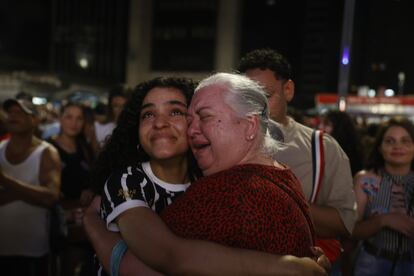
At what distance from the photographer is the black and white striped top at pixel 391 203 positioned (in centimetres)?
328

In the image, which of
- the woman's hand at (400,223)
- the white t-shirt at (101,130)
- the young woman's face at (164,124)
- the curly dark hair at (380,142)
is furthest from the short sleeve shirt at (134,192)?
the white t-shirt at (101,130)

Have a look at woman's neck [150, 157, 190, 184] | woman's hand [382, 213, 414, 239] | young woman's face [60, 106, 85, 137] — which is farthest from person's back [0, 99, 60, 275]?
woman's hand [382, 213, 414, 239]

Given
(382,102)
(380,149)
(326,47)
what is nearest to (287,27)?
(326,47)

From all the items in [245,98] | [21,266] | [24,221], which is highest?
[245,98]

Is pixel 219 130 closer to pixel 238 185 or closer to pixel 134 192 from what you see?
pixel 238 185

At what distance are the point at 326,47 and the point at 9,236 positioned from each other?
→ 105ft

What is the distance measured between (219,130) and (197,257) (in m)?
0.41

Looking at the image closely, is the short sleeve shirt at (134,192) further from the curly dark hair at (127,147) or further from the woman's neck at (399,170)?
the woman's neck at (399,170)

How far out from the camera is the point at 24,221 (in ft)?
12.0

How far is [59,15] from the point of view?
3684 centimetres

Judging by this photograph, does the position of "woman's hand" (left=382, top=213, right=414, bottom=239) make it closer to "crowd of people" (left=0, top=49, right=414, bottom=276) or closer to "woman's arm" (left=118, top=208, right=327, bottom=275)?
"crowd of people" (left=0, top=49, right=414, bottom=276)

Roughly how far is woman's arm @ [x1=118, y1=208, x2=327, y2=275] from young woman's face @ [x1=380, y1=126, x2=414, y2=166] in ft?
7.83

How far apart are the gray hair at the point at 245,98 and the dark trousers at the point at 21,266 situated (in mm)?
2824

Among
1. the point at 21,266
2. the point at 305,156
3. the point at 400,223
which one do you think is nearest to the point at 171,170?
the point at 305,156
